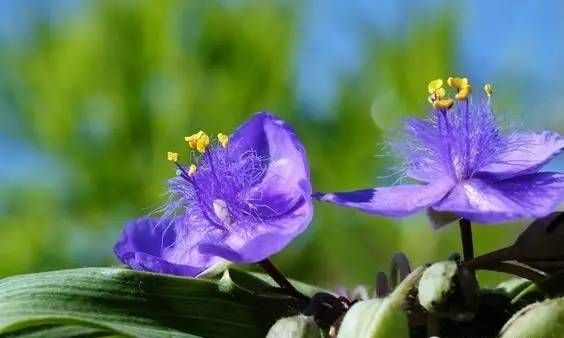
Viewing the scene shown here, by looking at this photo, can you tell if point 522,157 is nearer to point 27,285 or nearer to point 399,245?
point 27,285

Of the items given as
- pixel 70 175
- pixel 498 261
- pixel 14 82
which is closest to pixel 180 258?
pixel 498 261

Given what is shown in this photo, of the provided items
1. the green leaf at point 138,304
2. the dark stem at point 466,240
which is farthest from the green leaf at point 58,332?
the dark stem at point 466,240

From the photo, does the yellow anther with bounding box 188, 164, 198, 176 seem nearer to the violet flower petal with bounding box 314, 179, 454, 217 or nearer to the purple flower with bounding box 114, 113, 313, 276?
the purple flower with bounding box 114, 113, 313, 276

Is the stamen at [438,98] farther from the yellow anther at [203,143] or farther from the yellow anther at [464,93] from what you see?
the yellow anther at [203,143]

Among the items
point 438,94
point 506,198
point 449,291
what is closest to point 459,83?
point 438,94

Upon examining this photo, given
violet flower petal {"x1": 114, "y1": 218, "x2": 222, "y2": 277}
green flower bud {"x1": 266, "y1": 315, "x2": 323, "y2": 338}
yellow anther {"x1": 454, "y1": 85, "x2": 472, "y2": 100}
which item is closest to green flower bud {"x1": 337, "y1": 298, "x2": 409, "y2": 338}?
green flower bud {"x1": 266, "y1": 315, "x2": 323, "y2": 338}
